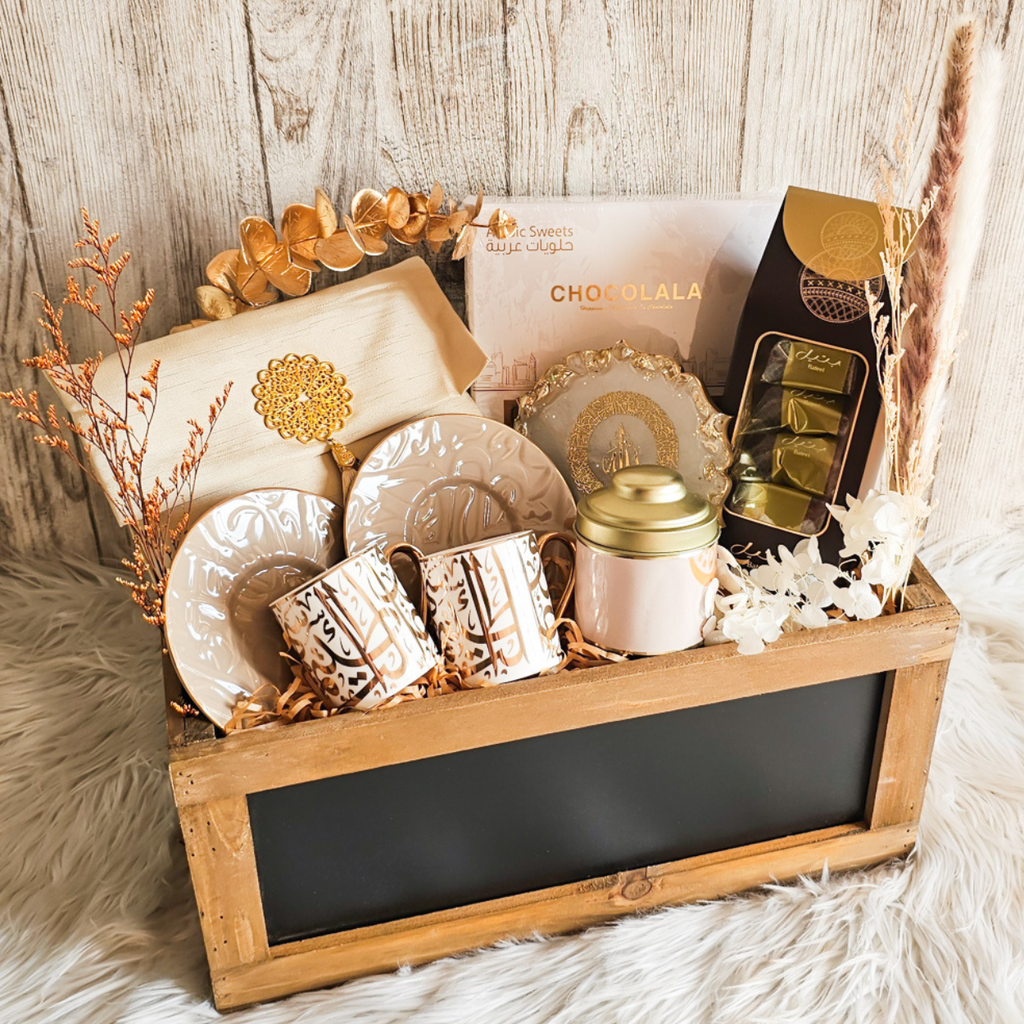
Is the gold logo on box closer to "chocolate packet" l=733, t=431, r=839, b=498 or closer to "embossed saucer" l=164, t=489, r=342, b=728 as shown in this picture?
"chocolate packet" l=733, t=431, r=839, b=498

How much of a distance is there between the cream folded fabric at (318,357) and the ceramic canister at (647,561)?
217 millimetres

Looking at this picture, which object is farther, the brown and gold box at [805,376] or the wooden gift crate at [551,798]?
the brown and gold box at [805,376]

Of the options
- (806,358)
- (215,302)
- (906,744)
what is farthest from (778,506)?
(215,302)

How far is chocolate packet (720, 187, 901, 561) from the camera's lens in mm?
853

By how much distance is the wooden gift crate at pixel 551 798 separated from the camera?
0.69 m

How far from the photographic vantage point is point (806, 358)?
0.89 m

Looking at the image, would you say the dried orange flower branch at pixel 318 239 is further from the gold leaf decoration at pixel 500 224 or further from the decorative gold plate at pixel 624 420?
the decorative gold plate at pixel 624 420

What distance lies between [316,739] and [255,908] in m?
0.16

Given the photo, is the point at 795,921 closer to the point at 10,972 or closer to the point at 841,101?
the point at 10,972

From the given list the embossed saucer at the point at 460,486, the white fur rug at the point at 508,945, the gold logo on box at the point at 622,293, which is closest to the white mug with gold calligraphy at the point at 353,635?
the embossed saucer at the point at 460,486

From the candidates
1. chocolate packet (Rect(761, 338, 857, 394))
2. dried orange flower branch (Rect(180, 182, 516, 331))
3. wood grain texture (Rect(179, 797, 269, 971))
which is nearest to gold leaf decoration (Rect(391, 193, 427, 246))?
dried orange flower branch (Rect(180, 182, 516, 331))

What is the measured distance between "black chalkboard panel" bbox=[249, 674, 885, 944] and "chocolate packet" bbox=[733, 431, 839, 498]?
0.21m

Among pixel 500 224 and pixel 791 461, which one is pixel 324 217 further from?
pixel 791 461

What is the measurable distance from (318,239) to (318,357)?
0.34 feet
